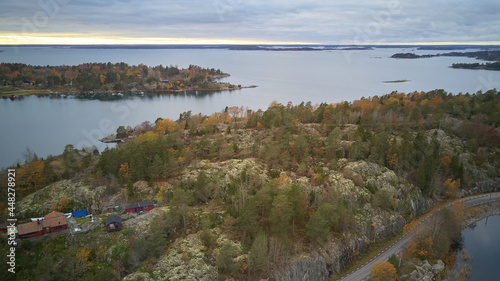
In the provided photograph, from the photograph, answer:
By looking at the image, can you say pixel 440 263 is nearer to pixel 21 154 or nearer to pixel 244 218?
pixel 244 218

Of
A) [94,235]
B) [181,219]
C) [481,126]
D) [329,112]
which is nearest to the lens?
[94,235]

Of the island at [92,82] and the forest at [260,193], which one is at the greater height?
the island at [92,82]

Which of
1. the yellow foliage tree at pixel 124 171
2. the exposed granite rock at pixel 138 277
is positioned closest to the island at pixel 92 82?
the yellow foliage tree at pixel 124 171

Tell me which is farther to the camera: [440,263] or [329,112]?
[329,112]

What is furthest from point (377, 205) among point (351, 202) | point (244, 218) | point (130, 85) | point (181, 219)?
point (130, 85)

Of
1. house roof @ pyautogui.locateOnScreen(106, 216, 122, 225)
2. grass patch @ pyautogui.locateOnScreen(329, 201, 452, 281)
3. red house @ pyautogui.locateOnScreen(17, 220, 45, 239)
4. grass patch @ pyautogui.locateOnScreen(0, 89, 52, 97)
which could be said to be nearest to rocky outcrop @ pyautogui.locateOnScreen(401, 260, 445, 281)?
grass patch @ pyautogui.locateOnScreen(329, 201, 452, 281)

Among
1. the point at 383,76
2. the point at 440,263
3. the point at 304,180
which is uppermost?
the point at 383,76

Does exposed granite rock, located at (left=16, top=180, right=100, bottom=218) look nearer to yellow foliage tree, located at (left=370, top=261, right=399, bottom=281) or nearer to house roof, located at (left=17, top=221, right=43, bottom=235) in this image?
house roof, located at (left=17, top=221, right=43, bottom=235)

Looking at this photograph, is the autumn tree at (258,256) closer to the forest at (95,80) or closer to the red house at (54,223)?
the red house at (54,223)
